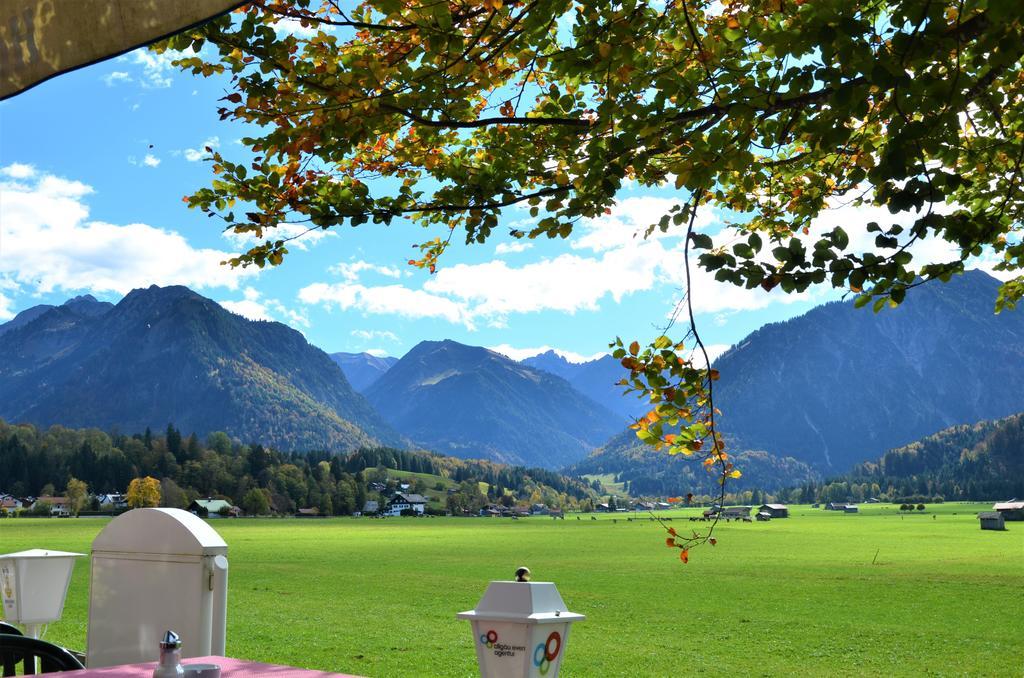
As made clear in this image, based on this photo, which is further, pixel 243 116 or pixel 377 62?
pixel 243 116

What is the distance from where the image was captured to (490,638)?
5254 mm

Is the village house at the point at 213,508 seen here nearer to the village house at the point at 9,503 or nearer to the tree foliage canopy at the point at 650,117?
the village house at the point at 9,503

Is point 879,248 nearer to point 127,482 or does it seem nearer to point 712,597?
point 712,597

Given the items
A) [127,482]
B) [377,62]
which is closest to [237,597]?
[377,62]

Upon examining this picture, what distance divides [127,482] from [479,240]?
18280 cm

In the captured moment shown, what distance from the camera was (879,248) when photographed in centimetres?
456

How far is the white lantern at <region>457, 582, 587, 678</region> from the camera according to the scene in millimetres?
5137

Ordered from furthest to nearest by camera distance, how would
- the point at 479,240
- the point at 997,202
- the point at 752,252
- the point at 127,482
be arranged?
the point at 127,482
the point at 997,202
the point at 479,240
the point at 752,252

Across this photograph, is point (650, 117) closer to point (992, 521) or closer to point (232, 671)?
point (232, 671)

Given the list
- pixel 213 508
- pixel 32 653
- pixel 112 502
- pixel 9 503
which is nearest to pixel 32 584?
pixel 32 653

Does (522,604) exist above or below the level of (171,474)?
below

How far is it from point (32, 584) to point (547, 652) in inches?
214

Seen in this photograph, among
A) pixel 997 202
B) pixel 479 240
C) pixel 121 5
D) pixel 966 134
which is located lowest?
pixel 121 5

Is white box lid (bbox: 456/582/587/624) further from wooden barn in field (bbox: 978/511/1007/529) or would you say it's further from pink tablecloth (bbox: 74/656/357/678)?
wooden barn in field (bbox: 978/511/1007/529)
